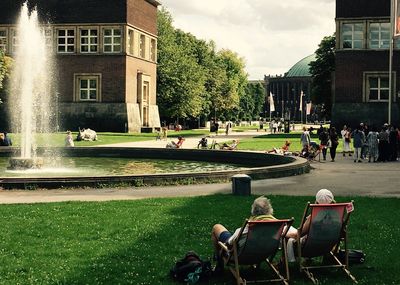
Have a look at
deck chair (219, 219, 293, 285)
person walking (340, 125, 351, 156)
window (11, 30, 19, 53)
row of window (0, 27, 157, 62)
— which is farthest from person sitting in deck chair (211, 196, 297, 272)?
window (11, 30, 19, 53)

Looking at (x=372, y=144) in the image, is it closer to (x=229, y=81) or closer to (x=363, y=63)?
(x=363, y=63)

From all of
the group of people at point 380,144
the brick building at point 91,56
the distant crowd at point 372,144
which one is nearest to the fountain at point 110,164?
the distant crowd at point 372,144

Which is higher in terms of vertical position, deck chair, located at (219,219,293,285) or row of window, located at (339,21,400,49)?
row of window, located at (339,21,400,49)

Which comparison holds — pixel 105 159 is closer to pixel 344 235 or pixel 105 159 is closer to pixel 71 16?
pixel 344 235

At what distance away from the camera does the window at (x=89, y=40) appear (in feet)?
216

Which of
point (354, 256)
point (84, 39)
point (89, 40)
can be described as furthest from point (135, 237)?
point (84, 39)

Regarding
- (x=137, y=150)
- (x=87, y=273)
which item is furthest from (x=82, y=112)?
(x=87, y=273)

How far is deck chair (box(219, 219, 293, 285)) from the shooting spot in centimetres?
831

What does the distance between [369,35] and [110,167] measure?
36790mm

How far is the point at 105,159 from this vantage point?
1320 inches

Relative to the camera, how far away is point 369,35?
58.2 metres

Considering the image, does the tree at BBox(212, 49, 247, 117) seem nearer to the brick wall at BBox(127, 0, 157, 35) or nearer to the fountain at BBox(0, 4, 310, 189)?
the brick wall at BBox(127, 0, 157, 35)

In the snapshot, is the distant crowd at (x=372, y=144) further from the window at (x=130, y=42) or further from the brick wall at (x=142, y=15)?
the brick wall at (x=142, y=15)

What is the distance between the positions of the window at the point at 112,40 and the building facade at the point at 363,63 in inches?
855
